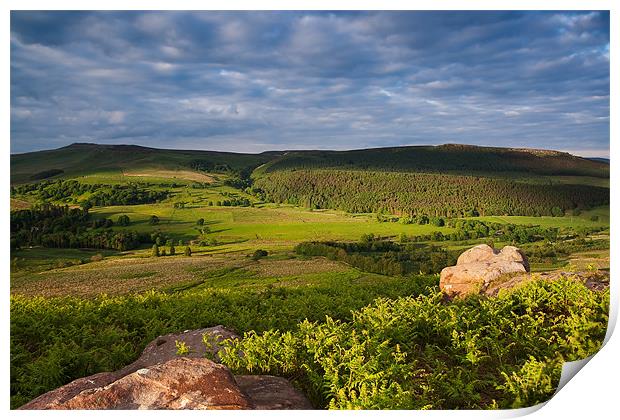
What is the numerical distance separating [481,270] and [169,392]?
181 inches

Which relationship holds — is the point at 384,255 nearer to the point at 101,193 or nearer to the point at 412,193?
the point at 412,193

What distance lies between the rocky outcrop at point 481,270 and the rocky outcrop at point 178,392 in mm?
3303

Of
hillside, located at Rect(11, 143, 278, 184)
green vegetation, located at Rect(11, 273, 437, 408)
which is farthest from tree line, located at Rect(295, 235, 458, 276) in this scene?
hillside, located at Rect(11, 143, 278, 184)

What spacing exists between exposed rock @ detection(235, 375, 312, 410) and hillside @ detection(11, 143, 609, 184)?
3588 millimetres

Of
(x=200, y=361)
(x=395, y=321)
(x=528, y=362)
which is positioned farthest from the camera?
(x=395, y=321)

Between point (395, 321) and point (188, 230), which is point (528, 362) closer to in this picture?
point (395, 321)

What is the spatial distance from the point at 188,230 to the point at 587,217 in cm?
591

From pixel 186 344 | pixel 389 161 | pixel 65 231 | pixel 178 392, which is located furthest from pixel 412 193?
pixel 65 231

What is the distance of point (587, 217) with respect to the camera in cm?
670

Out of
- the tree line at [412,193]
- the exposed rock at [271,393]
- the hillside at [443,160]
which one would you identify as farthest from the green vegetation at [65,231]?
the exposed rock at [271,393]

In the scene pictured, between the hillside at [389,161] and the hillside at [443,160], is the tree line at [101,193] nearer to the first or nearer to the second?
the hillside at [389,161]
